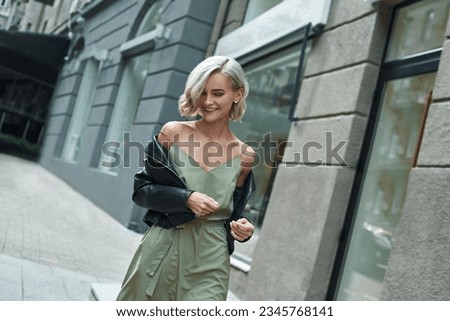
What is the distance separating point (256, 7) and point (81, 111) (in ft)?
29.5

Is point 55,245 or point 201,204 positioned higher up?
point 201,204

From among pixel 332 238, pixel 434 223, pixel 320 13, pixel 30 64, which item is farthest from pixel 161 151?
pixel 30 64

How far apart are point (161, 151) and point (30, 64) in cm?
1908

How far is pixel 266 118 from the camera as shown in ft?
24.4

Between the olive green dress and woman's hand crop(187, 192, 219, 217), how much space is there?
0.32 feet

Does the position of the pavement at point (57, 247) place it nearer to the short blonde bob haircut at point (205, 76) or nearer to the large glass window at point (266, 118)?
the large glass window at point (266, 118)

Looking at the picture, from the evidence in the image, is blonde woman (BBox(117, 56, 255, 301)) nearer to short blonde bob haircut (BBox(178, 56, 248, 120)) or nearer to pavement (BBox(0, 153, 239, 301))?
short blonde bob haircut (BBox(178, 56, 248, 120))

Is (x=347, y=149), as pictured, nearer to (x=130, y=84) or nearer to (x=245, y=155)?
(x=245, y=155)

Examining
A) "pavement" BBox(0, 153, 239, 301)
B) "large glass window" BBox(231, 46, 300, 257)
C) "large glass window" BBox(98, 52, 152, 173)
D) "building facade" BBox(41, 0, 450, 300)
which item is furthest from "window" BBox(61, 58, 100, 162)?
"large glass window" BBox(231, 46, 300, 257)

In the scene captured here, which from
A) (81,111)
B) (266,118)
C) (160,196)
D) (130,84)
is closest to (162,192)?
(160,196)

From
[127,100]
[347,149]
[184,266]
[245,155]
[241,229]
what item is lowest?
[184,266]

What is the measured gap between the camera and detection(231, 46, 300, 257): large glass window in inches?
264

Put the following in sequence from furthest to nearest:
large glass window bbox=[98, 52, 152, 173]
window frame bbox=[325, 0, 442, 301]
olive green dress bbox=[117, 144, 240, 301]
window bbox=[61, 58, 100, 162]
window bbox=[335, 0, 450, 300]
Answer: window bbox=[61, 58, 100, 162] < large glass window bbox=[98, 52, 152, 173] < window frame bbox=[325, 0, 442, 301] < window bbox=[335, 0, 450, 300] < olive green dress bbox=[117, 144, 240, 301]

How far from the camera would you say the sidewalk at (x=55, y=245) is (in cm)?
454
